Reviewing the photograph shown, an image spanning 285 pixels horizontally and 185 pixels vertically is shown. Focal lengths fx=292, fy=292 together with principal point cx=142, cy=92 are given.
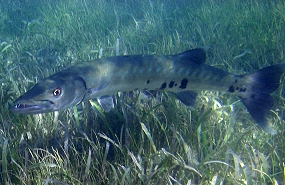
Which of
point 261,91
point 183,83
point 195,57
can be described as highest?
point 195,57

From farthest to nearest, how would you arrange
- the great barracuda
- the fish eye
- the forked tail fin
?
the forked tail fin → the great barracuda → the fish eye

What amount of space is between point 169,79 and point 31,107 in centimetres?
189

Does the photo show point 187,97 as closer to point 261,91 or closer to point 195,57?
point 195,57

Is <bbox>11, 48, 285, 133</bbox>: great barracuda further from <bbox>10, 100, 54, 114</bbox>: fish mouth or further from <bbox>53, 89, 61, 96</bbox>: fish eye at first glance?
<bbox>10, 100, 54, 114</bbox>: fish mouth

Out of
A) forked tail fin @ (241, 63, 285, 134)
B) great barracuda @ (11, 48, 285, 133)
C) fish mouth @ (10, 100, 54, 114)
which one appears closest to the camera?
fish mouth @ (10, 100, 54, 114)

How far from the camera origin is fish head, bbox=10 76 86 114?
2988 mm

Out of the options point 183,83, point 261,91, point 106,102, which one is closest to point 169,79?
point 183,83

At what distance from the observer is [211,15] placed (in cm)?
1062

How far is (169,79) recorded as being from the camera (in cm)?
408

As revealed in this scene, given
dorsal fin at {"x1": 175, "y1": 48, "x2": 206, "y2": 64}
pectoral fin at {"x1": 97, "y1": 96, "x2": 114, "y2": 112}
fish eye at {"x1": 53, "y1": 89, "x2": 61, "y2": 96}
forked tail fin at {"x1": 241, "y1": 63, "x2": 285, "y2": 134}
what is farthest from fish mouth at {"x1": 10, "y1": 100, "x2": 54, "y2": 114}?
forked tail fin at {"x1": 241, "y1": 63, "x2": 285, "y2": 134}

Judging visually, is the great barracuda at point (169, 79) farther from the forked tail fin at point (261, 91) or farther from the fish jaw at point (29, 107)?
the fish jaw at point (29, 107)

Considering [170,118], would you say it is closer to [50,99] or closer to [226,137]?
[226,137]

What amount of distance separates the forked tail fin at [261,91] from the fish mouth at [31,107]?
268 centimetres

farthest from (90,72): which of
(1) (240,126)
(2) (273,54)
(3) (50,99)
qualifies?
(2) (273,54)
